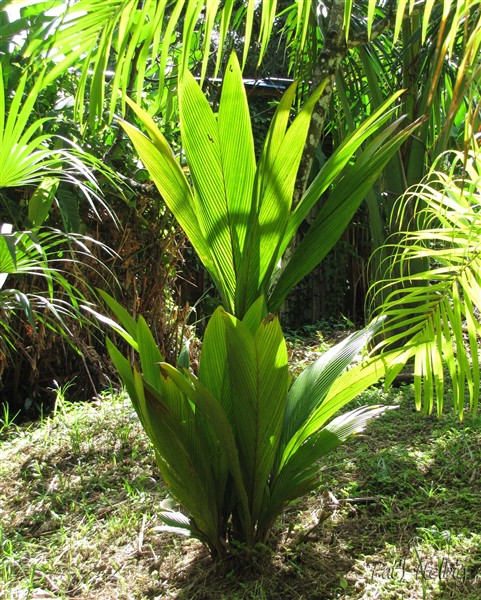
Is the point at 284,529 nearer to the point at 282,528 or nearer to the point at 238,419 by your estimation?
the point at 282,528

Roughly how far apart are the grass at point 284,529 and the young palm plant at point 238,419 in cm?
14

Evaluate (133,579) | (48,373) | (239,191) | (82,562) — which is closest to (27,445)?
(48,373)

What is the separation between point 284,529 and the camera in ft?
5.98

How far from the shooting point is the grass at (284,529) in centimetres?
159

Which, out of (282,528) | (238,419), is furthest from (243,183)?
(282,528)

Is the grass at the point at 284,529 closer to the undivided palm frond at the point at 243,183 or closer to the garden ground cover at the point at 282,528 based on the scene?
the garden ground cover at the point at 282,528

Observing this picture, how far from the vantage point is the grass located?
159 cm

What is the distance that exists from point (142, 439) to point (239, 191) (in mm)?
1512

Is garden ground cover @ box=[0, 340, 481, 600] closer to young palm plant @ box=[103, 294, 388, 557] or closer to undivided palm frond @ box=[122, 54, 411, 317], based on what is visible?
young palm plant @ box=[103, 294, 388, 557]

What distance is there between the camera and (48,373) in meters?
3.59

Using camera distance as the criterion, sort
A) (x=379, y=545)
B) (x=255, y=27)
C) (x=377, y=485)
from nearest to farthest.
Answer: (x=379, y=545) → (x=377, y=485) → (x=255, y=27)

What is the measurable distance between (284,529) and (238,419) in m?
0.52

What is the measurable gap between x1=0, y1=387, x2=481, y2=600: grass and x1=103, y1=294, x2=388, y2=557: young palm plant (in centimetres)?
14

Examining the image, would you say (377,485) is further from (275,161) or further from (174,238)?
(174,238)
